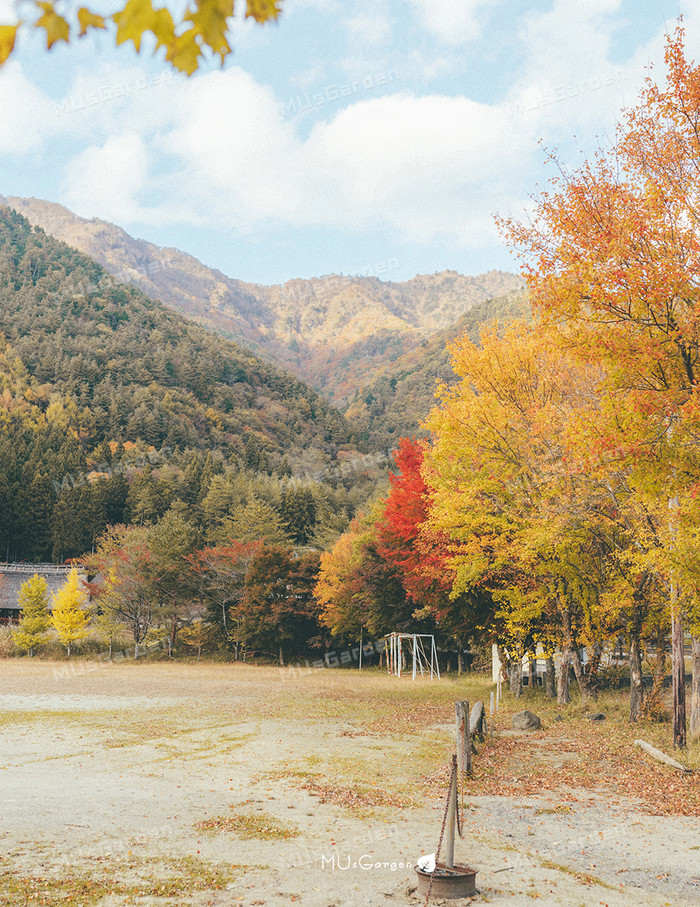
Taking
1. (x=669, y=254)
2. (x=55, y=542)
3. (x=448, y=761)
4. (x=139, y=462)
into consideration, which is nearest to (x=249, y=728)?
(x=448, y=761)

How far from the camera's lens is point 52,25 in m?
1.87

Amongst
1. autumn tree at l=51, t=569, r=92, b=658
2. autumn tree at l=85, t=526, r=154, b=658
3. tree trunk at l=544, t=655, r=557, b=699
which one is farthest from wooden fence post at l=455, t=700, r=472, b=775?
autumn tree at l=85, t=526, r=154, b=658

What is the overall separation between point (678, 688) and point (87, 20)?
49.0 feet

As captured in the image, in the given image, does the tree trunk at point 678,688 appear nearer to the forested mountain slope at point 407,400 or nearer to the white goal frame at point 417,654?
the white goal frame at point 417,654

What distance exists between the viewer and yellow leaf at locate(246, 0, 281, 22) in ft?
6.83

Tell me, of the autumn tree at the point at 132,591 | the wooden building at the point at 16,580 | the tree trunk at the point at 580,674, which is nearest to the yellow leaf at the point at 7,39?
the tree trunk at the point at 580,674

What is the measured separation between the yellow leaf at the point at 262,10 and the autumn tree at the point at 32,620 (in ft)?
164

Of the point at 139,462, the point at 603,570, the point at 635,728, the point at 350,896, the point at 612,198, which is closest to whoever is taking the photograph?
the point at 350,896

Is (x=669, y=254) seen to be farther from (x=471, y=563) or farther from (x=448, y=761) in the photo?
(x=471, y=563)

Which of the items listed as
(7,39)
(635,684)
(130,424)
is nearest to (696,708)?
(635,684)

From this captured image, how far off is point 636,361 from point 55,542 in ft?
250

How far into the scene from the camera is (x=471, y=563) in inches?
815

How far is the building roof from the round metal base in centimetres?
5691

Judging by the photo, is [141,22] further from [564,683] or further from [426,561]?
[426,561]
